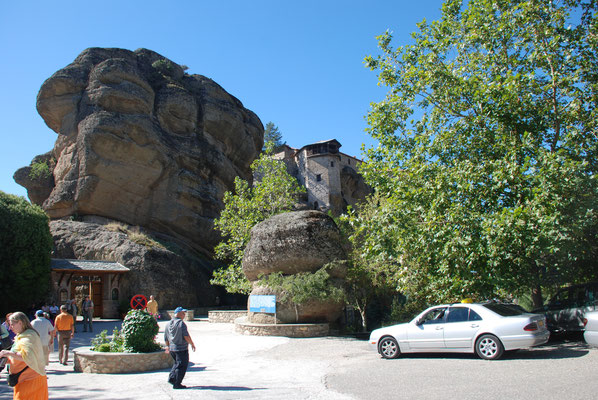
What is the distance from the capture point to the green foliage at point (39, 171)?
3762 cm

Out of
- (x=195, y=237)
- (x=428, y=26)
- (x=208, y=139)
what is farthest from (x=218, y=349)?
(x=208, y=139)

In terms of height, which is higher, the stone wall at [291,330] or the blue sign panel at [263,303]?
the blue sign panel at [263,303]

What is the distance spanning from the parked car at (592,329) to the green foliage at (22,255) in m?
26.4

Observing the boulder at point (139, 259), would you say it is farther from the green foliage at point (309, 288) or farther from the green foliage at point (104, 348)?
the green foliage at point (104, 348)

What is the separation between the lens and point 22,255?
79.4ft

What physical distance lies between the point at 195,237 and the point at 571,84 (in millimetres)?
30786

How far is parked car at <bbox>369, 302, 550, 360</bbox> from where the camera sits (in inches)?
374

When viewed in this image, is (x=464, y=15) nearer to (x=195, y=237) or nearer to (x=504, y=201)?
(x=504, y=201)

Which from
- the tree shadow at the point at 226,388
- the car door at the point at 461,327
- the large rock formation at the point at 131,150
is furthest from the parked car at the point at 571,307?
the large rock formation at the point at 131,150

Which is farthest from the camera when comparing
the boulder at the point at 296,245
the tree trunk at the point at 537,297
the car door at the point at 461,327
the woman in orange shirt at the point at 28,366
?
the boulder at the point at 296,245

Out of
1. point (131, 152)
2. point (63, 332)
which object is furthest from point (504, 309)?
point (131, 152)

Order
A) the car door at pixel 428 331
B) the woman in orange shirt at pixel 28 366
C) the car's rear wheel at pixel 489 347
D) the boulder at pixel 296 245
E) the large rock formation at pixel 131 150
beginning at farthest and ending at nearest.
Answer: the large rock formation at pixel 131 150
the boulder at pixel 296 245
the car door at pixel 428 331
the car's rear wheel at pixel 489 347
the woman in orange shirt at pixel 28 366

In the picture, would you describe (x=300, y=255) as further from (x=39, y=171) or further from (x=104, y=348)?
(x=39, y=171)

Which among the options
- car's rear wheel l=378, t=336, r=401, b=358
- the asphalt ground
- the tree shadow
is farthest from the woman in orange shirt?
car's rear wheel l=378, t=336, r=401, b=358
